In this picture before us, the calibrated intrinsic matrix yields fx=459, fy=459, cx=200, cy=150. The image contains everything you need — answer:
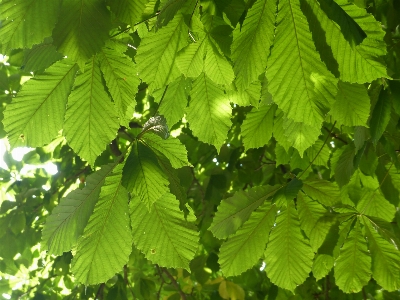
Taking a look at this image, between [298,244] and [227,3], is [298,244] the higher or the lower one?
the lower one

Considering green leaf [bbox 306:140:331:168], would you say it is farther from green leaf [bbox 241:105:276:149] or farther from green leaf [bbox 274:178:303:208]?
green leaf [bbox 274:178:303:208]

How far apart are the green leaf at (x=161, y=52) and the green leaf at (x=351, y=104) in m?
0.37

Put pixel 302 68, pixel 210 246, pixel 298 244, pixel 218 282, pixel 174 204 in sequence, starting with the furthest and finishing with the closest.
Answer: pixel 210 246
pixel 218 282
pixel 298 244
pixel 174 204
pixel 302 68

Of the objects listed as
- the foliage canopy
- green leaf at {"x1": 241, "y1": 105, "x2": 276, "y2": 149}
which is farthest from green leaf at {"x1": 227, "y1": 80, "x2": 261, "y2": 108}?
green leaf at {"x1": 241, "y1": 105, "x2": 276, "y2": 149}

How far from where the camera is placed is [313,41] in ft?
2.26

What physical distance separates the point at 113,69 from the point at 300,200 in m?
0.52

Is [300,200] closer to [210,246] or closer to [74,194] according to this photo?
[74,194]

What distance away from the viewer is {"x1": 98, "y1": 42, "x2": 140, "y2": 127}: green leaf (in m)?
0.82

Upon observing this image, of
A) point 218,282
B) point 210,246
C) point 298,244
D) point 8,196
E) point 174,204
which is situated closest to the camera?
point 174,204

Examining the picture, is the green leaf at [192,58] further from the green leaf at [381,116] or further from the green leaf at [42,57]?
the green leaf at [381,116]

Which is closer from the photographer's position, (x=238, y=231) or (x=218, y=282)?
(x=238, y=231)

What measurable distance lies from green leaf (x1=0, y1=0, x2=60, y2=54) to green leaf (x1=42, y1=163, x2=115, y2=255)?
0.81ft

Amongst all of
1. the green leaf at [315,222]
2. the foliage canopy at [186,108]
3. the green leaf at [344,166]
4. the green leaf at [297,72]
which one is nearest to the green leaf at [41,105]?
the foliage canopy at [186,108]

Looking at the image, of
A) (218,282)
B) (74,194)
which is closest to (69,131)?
(74,194)
